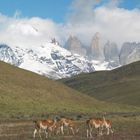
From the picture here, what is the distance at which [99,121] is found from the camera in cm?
4831

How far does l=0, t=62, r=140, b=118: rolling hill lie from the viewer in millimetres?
101812

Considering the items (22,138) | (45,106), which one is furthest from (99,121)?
(45,106)

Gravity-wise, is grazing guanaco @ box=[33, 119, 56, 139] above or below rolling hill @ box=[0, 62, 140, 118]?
below

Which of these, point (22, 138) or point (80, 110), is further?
point (80, 110)

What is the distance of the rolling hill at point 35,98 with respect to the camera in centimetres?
10181

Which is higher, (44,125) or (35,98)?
(35,98)

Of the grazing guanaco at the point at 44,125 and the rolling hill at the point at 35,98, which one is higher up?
the rolling hill at the point at 35,98

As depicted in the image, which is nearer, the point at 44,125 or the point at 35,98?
the point at 44,125

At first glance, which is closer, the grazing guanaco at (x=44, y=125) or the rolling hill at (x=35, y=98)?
the grazing guanaco at (x=44, y=125)

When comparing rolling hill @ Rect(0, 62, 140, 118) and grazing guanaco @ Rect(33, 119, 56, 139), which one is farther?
rolling hill @ Rect(0, 62, 140, 118)

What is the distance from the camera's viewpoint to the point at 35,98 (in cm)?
12025

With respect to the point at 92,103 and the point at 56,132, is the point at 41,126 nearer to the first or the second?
the point at 56,132

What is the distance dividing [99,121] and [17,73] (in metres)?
99.9

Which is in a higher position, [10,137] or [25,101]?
[25,101]
